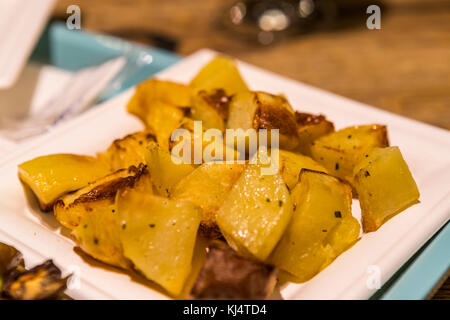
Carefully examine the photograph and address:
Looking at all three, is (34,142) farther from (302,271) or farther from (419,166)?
(419,166)

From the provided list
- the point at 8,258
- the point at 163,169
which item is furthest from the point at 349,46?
the point at 8,258

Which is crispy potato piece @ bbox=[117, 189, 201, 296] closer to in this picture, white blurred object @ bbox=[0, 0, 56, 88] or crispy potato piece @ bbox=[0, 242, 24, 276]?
crispy potato piece @ bbox=[0, 242, 24, 276]

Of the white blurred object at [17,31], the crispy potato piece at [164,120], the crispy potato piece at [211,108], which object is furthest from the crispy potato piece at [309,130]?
the white blurred object at [17,31]

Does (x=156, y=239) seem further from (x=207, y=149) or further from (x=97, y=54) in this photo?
(x=97, y=54)

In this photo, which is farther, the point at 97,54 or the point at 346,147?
the point at 97,54

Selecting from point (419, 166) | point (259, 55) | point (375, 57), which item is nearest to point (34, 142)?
point (419, 166)

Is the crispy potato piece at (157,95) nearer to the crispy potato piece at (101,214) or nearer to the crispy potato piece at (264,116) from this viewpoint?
the crispy potato piece at (264,116)
